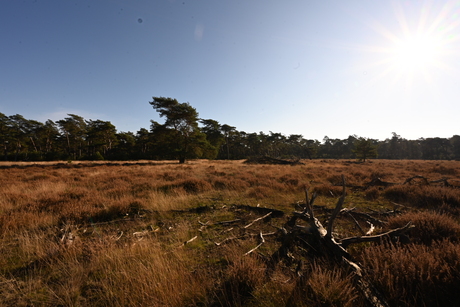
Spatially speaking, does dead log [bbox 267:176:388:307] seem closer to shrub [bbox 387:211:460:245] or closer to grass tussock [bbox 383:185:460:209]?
shrub [bbox 387:211:460:245]

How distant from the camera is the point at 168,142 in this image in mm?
28969

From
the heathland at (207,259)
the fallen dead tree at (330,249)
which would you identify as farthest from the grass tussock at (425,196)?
the fallen dead tree at (330,249)

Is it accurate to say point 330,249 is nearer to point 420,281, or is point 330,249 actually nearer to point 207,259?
point 420,281

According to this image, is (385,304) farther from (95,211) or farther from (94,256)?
(95,211)

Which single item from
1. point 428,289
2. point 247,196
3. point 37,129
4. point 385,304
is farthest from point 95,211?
point 37,129

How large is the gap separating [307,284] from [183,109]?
28580 millimetres

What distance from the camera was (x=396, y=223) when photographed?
3.66 metres

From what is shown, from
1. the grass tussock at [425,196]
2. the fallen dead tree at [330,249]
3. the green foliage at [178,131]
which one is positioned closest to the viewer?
the fallen dead tree at [330,249]

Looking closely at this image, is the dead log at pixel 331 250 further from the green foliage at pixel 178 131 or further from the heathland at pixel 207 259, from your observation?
the green foliage at pixel 178 131

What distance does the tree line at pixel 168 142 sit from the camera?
2791 centimetres

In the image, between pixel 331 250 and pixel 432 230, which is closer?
pixel 331 250

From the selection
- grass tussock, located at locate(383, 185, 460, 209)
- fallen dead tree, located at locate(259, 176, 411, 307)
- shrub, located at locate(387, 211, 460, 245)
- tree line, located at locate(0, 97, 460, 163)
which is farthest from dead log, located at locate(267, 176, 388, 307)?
tree line, located at locate(0, 97, 460, 163)

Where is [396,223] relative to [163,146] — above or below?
below

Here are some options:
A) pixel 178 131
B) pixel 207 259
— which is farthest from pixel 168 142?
pixel 207 259
